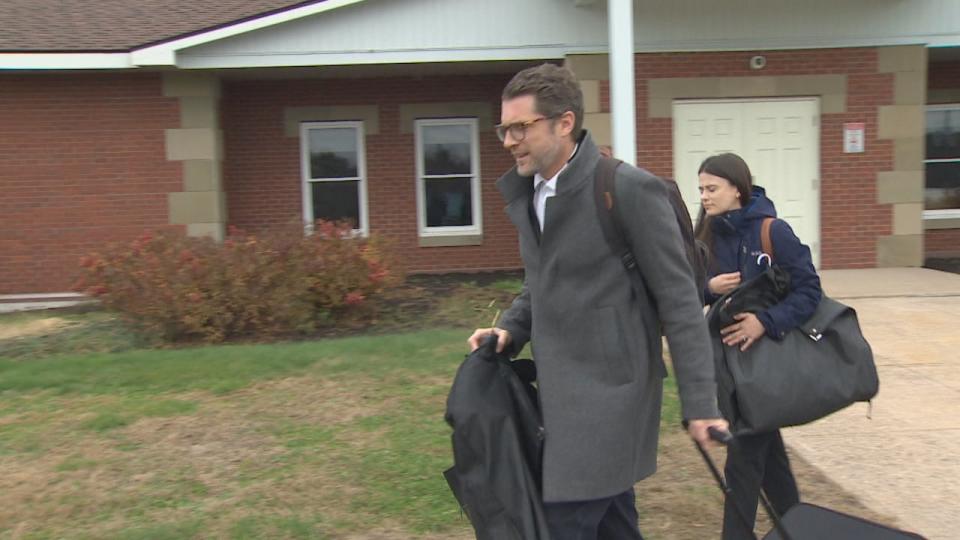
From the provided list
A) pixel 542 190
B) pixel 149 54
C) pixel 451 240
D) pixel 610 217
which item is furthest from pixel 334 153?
pixel 610 217

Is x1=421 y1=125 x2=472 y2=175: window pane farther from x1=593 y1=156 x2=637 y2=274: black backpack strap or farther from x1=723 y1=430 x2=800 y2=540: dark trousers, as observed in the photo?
x1=593 y1=156 x2=637 y2=274: black backpack strap

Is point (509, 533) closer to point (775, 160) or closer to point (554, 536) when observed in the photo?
point (554, 536)

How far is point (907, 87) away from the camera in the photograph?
10773 millimetres

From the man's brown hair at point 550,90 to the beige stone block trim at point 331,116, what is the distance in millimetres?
10045

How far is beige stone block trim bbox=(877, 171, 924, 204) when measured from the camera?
10.8 meters

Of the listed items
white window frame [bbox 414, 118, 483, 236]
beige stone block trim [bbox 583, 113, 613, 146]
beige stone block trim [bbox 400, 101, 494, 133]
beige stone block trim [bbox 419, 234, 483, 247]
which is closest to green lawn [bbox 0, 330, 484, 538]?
beige stone block trim [bbox 583, 113, 613, 146]

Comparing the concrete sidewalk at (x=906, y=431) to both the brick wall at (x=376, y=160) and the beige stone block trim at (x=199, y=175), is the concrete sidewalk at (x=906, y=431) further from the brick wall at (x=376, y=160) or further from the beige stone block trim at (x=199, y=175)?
the beige stone block trim at (x=199, y=175)

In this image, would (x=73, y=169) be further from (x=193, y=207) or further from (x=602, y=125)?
(x=602, y=125)

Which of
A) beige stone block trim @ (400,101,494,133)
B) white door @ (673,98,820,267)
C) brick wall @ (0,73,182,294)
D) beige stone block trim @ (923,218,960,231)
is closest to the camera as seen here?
white door @ (673,98,820,267)

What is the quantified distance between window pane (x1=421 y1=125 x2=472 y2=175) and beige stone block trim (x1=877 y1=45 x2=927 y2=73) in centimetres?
546

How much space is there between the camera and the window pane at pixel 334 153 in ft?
40.7

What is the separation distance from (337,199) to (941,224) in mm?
8872

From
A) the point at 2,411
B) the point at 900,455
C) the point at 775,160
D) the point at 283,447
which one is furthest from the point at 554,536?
the point at 775,160

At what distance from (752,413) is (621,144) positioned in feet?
19.7
